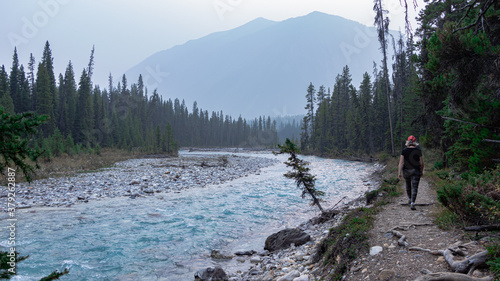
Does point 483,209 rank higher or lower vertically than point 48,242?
higher

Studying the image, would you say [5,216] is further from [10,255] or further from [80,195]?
[10,255]

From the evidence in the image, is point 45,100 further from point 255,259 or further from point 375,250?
point 375,250

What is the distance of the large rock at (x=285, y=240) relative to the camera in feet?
26.7

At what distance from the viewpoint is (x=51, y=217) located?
Result: 446 inches

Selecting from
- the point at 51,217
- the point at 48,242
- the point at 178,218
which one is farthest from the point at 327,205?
the point at 51,217

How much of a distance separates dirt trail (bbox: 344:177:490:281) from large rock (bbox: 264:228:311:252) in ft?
7.44

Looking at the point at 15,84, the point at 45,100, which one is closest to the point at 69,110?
the point at 45,100

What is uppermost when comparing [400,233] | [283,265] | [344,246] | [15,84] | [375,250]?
[15,84]

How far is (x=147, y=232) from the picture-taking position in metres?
10.1

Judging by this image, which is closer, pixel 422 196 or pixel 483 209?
pixel 483 209

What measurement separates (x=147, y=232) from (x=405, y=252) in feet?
28.3

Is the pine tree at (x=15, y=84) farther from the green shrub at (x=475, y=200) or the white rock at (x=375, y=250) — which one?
the green shrub at (x=475, y=200)

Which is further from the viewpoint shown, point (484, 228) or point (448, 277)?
point (484, 228)

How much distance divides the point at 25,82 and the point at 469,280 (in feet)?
246
